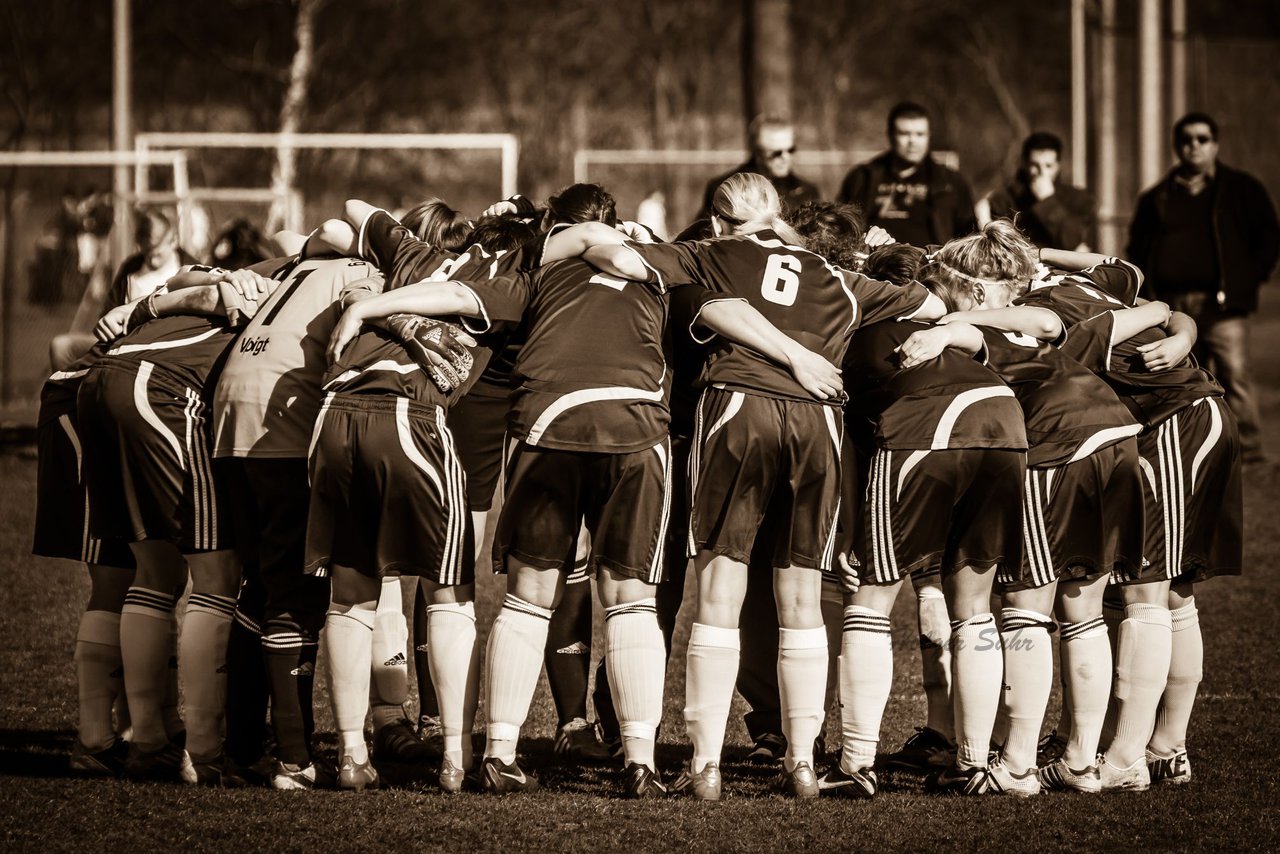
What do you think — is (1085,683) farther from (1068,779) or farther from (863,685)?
(863,685)

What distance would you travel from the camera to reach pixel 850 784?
4949 millimetres

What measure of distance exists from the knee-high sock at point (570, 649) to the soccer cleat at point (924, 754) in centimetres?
114

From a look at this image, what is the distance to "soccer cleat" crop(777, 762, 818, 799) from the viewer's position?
4.91m

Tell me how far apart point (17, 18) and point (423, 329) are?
25864 millimetres

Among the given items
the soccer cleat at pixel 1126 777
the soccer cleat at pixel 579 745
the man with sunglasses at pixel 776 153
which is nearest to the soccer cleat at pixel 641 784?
the soccer cleat at pixel 579 745

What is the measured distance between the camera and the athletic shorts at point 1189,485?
5191 mm

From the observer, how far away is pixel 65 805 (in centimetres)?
481

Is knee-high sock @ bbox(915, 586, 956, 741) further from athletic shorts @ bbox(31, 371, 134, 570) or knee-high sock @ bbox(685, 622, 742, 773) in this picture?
athletic shorts @ bbox(31, 371, 134, 570)

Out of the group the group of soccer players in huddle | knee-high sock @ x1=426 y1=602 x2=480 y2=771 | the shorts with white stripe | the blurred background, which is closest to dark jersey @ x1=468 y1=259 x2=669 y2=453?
the group of soccer players in huddle

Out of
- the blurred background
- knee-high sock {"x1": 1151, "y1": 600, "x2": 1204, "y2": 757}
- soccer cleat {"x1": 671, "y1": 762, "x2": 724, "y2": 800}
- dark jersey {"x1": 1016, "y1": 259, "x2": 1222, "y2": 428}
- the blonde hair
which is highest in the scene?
the blurred background

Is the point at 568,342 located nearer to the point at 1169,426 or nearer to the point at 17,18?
the point at 1169,426

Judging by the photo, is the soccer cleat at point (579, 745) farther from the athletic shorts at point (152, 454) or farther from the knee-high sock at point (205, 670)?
the athletic shorts at point (152, 454)

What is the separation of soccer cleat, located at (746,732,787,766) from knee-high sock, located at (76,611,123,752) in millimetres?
2240

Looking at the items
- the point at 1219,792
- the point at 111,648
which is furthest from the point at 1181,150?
the point at 111,648
